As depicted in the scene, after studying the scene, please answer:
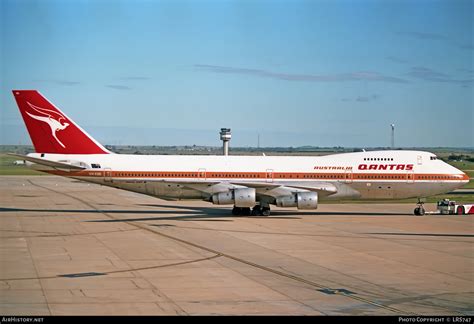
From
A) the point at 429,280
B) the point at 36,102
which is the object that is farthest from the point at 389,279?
the point at 36,102

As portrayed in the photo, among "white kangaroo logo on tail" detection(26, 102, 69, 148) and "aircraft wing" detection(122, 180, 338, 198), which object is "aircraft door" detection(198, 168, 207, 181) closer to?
"aircraft wing" detection(122, 180, 338, 198)

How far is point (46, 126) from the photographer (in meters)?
40.3

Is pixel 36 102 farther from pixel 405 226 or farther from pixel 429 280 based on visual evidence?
pixel 429 280

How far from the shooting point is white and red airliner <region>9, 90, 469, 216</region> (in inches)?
1551

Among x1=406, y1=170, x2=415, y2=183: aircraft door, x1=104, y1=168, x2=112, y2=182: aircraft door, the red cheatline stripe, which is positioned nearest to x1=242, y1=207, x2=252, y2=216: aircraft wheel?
the red cheatline stripe

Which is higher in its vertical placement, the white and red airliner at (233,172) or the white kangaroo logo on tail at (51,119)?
the white kangaroo logo on tail at (51,119)

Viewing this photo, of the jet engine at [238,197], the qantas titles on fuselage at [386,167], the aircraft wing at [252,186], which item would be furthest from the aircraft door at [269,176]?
the qantas titles on fuselage at [386,167]

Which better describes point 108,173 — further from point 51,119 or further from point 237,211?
point 237,211

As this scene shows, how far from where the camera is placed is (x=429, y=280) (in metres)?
20.5

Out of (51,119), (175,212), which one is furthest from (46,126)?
(175,212)

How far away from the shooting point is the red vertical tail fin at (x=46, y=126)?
40.3m

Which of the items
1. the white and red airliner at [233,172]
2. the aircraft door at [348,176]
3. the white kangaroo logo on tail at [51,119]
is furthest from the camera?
the aircraft door at [348,176]

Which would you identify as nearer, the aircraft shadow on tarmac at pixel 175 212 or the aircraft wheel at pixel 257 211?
the aircraft shadow on tarmac at pixel 175 212

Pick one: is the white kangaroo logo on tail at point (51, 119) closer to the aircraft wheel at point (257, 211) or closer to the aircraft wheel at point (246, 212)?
the aircraft wheel at point (246, 212)
